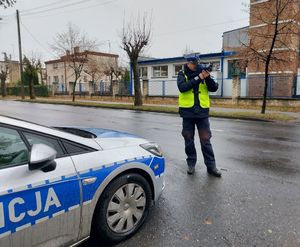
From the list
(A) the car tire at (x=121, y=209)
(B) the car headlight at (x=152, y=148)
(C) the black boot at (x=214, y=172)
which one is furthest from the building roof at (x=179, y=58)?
(A) the car tire at (x=121, y=209)

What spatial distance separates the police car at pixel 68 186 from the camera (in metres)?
2.08

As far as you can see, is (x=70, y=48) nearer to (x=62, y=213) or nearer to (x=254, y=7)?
(x=254, y=7)

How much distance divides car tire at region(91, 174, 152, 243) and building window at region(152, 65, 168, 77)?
91.7 ft

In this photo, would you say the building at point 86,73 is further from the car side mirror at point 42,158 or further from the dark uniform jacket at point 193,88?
the car side mirror at point 42,158

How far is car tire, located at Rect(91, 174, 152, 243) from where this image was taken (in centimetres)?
271

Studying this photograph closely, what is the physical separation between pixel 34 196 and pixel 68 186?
0.95 ft

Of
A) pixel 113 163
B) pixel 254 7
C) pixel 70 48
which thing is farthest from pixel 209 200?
pixel 70 48

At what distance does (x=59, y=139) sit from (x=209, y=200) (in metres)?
2.17

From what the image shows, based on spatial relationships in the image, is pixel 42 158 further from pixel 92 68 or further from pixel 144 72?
pixel 92 68

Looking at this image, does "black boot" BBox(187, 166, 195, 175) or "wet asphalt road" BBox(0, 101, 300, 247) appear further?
"black boot" BBox(187, 166, 195, 175)

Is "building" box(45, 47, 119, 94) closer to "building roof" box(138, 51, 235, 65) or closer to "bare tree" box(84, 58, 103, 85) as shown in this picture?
"bare tree" box(84, 58, 103, 85)

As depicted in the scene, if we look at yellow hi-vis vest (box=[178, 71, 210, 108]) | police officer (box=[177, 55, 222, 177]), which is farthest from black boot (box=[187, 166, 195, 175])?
yellow hi-vis vest (box=[178, 71, 210, 108])

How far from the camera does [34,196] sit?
6.97 ft

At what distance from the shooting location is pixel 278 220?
3.22m
